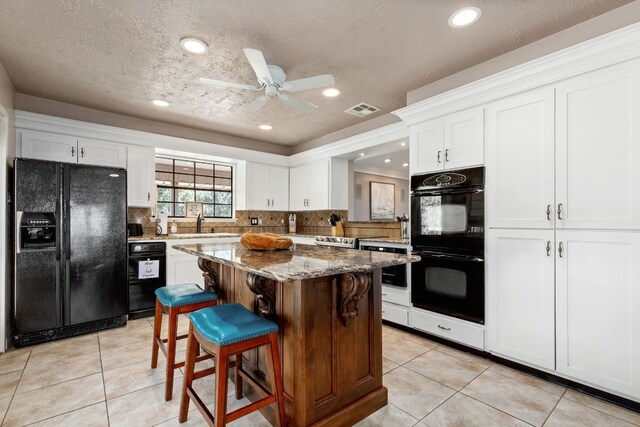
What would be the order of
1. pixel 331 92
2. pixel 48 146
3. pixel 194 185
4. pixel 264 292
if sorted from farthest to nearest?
pixel 194 185, pixel 48 146, pixel 331 92, pixel 264 292

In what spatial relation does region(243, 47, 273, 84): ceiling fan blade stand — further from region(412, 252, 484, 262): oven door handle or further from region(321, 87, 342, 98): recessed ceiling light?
region(412, 252, 484, 262): oven door handle

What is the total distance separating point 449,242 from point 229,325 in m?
2.15

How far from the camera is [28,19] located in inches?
84.5

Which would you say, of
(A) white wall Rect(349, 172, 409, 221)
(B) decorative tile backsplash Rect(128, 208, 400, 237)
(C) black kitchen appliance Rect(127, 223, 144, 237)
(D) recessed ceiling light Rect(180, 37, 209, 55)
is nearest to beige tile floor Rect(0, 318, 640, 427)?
(C) black kitchen appliance Rect(127, 223, 144, 237)

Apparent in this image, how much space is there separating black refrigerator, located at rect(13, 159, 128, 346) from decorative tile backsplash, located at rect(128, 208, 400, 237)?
1.01 metres

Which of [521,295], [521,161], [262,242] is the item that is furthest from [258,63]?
[521,295]

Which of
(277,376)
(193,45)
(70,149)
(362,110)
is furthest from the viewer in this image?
(362,110)

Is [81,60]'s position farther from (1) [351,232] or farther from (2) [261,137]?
(1) [351,232]

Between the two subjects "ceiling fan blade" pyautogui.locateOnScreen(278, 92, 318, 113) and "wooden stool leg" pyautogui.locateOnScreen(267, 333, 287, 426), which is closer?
"wooden stool leg" pyautogui.locateOnScreen(267, 333, 287, 426)

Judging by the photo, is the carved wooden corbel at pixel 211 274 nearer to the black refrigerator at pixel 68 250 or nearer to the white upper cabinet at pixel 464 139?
the black refrigerator at pixel 68 250

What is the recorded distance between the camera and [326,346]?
67.8 inches

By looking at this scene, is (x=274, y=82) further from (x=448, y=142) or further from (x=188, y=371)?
(x=188, y=371)

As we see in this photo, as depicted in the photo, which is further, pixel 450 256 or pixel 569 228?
pixel 450 256

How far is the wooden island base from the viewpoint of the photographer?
5.35 ft
